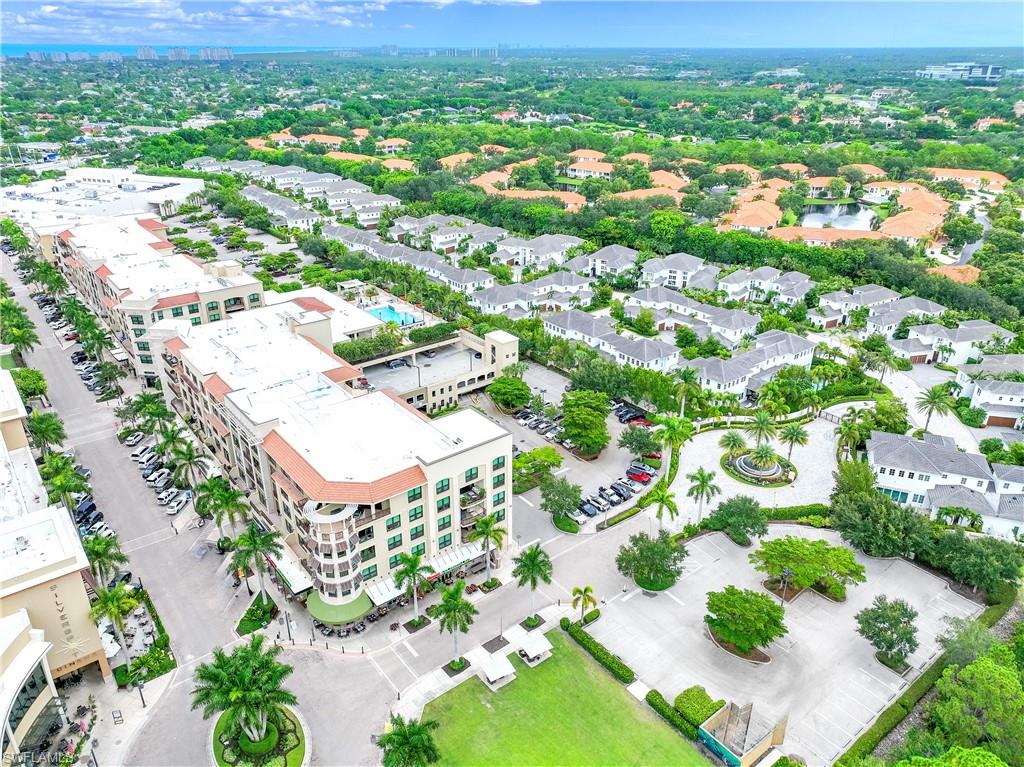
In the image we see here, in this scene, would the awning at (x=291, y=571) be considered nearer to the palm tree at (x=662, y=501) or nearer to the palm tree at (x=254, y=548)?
the palm tree at (x=254, y=548)

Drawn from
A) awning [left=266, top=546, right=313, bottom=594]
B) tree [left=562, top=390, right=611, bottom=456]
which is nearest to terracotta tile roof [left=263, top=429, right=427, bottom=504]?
awning [left=266, top=546, right=313, bottom=594]

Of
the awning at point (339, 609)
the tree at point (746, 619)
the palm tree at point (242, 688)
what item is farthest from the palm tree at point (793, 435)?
the palm tree at point (242, 688)

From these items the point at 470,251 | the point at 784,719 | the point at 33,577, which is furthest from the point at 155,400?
the point at 470,251

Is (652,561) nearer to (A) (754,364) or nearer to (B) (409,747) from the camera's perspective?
(B) (409,747)

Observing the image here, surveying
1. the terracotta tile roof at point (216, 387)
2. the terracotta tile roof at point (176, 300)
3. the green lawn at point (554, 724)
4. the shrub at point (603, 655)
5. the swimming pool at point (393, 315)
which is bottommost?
the green lawn at point (554, 724)

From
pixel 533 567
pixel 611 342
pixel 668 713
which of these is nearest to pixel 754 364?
pixel 611 342

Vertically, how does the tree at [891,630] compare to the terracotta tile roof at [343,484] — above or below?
below

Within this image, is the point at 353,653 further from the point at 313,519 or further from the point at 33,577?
the point at 33,577
